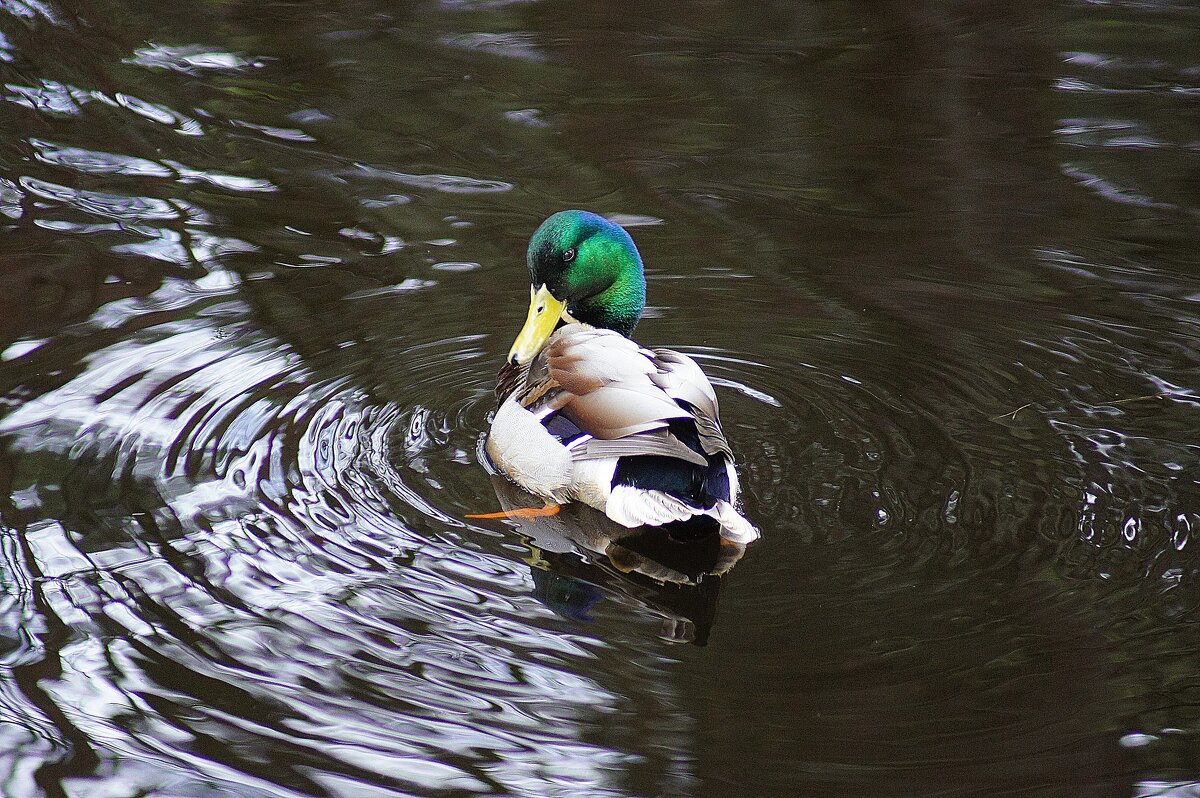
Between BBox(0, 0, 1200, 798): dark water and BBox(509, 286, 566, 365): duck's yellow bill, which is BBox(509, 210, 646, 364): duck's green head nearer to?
BBox(509, 286, 566, 365): duck's yellow bill

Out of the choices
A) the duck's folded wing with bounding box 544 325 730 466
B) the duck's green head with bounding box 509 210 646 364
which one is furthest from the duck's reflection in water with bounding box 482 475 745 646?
the duck's green head with bounding box 509 210 646 364

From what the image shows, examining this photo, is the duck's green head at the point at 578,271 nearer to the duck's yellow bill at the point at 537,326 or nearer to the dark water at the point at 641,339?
the duck's yellow bill at the point at 537,326

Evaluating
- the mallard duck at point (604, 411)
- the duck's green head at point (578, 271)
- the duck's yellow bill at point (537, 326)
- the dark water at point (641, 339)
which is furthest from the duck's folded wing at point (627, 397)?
the duck's green head at point (578, 271)

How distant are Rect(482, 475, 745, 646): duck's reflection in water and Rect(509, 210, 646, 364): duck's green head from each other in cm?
99

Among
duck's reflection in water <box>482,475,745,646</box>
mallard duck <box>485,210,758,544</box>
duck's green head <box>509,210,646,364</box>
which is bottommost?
duck's reflection in water <box>482,475,745,646</box>

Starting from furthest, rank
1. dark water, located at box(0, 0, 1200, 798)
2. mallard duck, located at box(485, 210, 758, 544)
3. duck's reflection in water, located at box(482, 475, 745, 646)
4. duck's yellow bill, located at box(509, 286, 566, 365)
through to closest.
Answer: duck's yellow bill, located at box(509, 286, 566, 365) → mallard duck, located at box(485, 210, 758, 544) → duck's reflection in water, located at box(482, 475, 745, 646) → dark water, located at box(0, 0, 1200, 798)

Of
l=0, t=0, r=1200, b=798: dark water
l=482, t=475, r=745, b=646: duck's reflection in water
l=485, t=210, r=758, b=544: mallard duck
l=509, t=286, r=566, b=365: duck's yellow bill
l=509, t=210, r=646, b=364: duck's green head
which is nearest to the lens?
l=0, t=0, r=1200, b=798: dark water

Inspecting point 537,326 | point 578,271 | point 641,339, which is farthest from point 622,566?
point 641,339

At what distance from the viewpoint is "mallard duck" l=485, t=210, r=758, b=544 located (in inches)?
164

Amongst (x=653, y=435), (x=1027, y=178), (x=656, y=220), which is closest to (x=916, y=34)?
(x=1027, y=178)

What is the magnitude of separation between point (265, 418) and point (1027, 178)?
438 centimetres

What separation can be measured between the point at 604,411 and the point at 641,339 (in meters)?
1.43

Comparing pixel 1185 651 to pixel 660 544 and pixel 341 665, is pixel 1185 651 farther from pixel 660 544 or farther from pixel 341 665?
pixel 341 665

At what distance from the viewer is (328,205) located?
6.99 m
